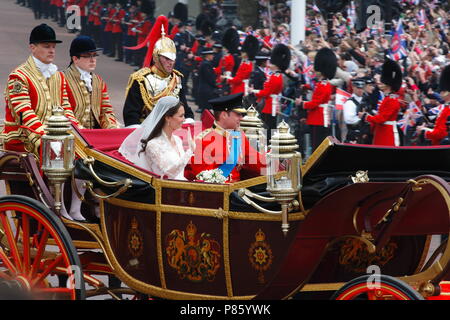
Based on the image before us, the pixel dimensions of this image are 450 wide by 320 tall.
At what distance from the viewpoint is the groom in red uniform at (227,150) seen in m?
5.80

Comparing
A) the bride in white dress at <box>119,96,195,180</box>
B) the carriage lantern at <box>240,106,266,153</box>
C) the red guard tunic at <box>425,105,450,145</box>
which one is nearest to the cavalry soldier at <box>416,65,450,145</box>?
the red guard tunic at <box>425,105,450,145</box>

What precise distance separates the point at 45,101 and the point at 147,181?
1452 millimetres

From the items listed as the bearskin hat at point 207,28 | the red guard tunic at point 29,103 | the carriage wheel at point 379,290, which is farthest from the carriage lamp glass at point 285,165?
the bearskin hat at point 207,28

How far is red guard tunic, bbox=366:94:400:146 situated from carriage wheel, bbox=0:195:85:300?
556cm

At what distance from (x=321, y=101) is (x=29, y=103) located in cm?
674

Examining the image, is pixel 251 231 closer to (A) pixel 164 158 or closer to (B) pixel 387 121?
(A) pixel 164 158

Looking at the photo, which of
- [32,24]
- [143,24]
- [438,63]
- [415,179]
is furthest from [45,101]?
[32,24]

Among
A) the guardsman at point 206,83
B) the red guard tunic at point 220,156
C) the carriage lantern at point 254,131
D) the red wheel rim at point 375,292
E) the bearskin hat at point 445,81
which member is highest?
the red guard tunic at point 220,156

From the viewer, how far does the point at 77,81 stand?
7.40 metres

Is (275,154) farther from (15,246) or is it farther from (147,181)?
(15,246)

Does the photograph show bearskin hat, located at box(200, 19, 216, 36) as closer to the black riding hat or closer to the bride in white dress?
the black riding hat

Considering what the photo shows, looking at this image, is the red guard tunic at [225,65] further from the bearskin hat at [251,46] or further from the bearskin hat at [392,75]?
the bearskin hat at [392,75]

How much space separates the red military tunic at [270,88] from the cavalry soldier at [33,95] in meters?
7.47

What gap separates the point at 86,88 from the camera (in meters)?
7.41
